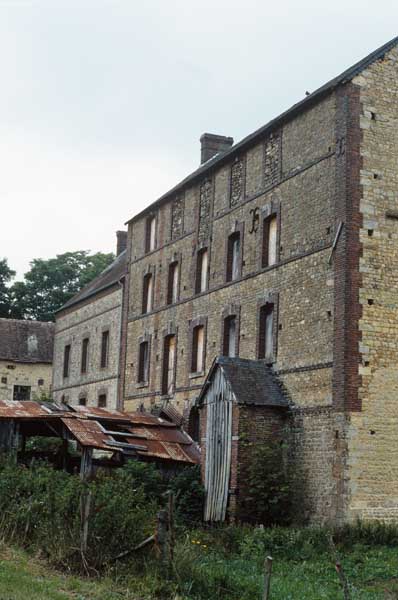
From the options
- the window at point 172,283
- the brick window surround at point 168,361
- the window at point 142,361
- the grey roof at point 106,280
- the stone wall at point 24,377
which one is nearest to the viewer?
the brick window surround at point 168,361

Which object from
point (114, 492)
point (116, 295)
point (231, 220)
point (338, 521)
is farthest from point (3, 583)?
point (116, 295)

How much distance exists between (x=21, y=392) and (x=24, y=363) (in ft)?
5.32

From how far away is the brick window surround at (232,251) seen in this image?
86.2ft

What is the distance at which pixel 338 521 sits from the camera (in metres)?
20.1

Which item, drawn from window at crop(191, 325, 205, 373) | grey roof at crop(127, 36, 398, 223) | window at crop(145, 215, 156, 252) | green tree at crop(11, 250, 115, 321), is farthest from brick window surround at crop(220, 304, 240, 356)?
green tree at crop(11, 250, 115, 321)

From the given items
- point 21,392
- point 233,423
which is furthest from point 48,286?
point 233,423

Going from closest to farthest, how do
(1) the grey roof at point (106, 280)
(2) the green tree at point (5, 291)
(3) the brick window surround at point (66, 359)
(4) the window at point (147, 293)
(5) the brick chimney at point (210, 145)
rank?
(4) the window at point (147, 293) → (5) the brick chimney at point (210, 145) → (1) the grey roof at point (106, 280) → (3) the brick window surround at point (66, 359) → (2) the green tree at point (5, 291)

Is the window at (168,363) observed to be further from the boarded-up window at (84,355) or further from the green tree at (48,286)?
the green tree at (48,286)

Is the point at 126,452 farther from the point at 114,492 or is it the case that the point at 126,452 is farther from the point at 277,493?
the point at 114,492

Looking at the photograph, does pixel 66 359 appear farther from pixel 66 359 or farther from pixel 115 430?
pixel 115 430

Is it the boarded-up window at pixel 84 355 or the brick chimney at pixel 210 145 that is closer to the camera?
the brick chimney at pixel 210 145

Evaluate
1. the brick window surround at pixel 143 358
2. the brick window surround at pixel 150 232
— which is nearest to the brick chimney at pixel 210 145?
the brick window surround at pixel 150 232

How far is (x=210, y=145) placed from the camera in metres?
35.0

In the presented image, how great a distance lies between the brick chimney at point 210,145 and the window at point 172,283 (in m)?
5.91
